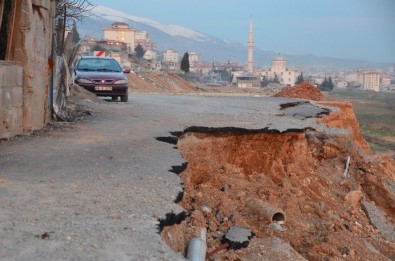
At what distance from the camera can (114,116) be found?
12742 mm

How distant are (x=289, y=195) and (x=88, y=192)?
4.73 meters

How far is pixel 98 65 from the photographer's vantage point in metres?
19.2

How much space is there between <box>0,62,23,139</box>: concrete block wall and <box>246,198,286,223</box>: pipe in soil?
3657mm

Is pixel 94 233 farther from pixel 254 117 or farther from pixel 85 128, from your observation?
pixel 254 117

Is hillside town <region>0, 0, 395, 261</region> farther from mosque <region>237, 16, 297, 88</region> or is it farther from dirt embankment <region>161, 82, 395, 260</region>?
mosque <region>237, 16, 297, 88</region>

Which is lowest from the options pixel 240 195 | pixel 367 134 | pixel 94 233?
pixel 367 134

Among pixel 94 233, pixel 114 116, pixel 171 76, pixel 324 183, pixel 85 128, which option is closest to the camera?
pixel 94 233

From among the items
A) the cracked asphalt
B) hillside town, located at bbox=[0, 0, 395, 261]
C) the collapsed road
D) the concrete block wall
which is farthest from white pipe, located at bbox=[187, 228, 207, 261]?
the concrete block wall

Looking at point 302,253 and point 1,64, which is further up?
point 1,64

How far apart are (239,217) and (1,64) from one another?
4.04m

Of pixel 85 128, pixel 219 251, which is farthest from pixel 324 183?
pixel 219 251

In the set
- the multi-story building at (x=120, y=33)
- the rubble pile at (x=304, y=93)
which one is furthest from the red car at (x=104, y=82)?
the multi-story building at (x=120, y=33)

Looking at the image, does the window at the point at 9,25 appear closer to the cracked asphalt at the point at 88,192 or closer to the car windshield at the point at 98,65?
the cracked asphalt at the point at 88,192

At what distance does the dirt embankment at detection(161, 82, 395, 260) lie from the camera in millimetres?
7262
